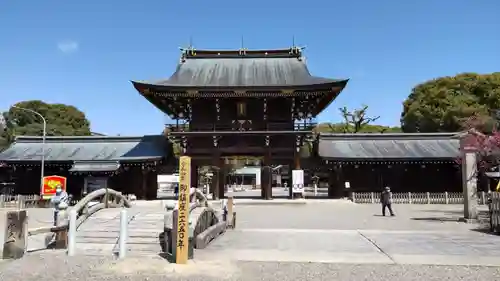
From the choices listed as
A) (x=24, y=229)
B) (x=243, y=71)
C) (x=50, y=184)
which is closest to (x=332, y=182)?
(x=243, y=71)

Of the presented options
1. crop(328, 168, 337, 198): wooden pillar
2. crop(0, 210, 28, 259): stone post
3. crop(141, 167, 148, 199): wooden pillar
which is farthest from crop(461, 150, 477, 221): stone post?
crop(141, 167, 148, 199): wooden pillar

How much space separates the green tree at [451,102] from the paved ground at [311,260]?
37519 mm

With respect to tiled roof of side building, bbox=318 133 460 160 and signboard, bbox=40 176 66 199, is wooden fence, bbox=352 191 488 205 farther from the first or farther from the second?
signboard, bbox=40 176 66 199

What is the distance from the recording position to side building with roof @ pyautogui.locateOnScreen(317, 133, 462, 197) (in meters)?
29.8

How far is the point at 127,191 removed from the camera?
3094 centimetres

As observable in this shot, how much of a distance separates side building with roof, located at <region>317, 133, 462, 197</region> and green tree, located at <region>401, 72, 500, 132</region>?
1608 centimetres

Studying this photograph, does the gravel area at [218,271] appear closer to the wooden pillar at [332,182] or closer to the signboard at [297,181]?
the signboard at [297,181]

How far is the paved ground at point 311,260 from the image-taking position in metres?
7.42

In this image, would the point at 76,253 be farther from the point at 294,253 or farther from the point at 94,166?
the point at 94,166

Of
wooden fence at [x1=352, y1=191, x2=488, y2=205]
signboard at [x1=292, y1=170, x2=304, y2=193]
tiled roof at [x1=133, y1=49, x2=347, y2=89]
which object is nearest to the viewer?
signboard at [x1=292, y1=170, x2=304, y2=193]

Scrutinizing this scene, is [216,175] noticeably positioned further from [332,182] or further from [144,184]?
[332,182]

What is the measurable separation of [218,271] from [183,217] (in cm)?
149

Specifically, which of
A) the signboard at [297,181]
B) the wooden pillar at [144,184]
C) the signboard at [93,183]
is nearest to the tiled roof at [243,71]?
the signboard at [297,181]

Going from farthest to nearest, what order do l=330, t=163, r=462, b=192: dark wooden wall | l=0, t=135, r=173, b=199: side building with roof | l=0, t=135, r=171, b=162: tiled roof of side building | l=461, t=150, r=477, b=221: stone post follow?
l=0, t=135, r=171, b=162: tiled roof of side building < l=330, t=163, r=462, b=192: dark wooden wall < l=0, t=135, r=173, b=199: side building with roof < l=461, t=150, r=477, b=221: stone post
